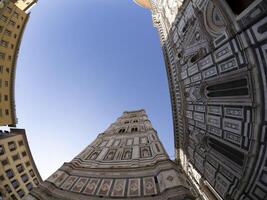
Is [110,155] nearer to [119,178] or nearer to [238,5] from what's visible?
[119,178]

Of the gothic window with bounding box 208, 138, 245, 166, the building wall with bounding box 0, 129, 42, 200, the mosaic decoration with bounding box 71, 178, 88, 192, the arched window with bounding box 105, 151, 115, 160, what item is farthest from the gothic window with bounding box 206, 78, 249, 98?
the building wall with bounding box 0, 129, 42, 200

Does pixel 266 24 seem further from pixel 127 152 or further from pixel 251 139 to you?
pixel 127 152

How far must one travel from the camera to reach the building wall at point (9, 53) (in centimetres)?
2368

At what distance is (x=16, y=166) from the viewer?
25922mm

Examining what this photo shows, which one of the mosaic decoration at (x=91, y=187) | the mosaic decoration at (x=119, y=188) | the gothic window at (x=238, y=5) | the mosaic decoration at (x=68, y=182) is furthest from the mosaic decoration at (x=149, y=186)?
the gothic window at (x=238, y=5)

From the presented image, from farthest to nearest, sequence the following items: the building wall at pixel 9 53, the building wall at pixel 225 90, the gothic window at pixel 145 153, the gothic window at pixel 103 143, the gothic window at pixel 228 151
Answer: the building wall at pixel 9 53
the gothic window at pixel 103 143
the gothic window at pixel 145 153
the gothic window at pixel 228 151
the building wall at pixel 225 90

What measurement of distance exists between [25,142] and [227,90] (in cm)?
2850

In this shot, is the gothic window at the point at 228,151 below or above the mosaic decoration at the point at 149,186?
above

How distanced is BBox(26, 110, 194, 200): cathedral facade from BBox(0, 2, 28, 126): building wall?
54.6 ft

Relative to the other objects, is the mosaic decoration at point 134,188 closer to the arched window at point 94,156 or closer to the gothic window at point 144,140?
the arched window at point 94,156

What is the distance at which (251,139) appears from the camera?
29.8ft

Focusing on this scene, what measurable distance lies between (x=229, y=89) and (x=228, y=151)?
3.79 metres

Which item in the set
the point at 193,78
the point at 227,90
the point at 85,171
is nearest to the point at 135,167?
the point at 85,171

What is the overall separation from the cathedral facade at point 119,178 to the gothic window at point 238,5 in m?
8.43
